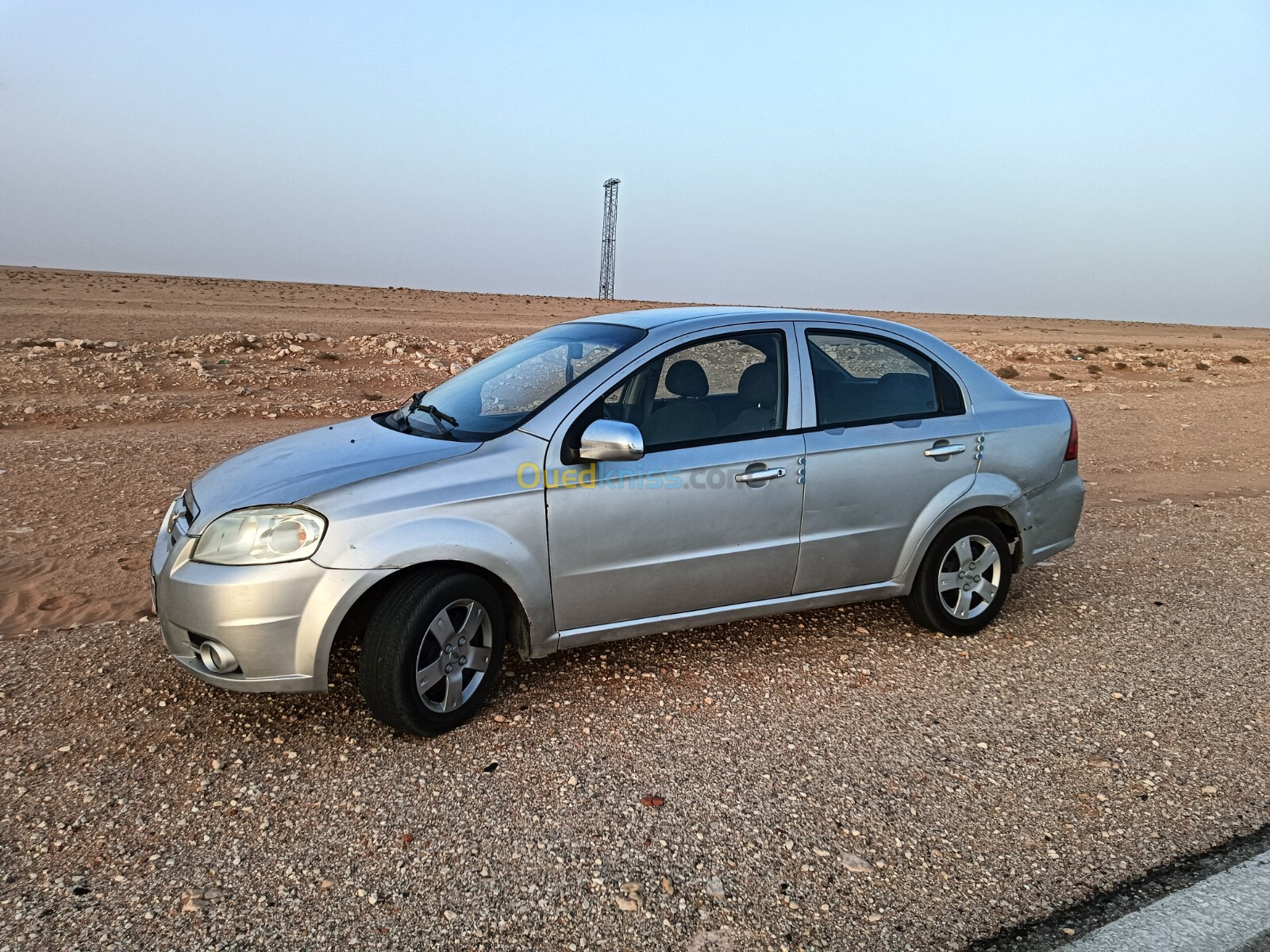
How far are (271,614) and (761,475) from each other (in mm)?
2157

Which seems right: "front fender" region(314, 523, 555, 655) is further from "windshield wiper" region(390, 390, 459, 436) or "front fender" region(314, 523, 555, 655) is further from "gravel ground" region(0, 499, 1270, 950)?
"windshield wiper" region(390, 390, 459, 436)

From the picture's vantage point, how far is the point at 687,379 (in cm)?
442

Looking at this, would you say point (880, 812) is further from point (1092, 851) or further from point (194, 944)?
point (194, 944)

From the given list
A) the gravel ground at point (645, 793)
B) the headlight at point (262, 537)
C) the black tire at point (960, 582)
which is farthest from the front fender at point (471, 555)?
the black tire at point (960, 582)

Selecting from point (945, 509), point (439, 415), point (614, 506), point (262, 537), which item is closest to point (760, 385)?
point (614, 506)

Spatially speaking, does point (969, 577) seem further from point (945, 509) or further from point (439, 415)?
point (439, 415)

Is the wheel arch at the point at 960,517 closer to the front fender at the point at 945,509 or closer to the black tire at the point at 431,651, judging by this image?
the front fender at the point at 945,509

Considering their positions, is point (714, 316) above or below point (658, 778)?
above

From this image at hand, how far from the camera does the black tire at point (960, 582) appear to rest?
4.90 m

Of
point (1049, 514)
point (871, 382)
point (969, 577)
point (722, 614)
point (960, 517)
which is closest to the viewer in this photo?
point (722, 614)

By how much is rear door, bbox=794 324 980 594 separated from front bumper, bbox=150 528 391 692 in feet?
6.90

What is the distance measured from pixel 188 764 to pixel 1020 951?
2.98 metres

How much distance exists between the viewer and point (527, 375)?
455cm

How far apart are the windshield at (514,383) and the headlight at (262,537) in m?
0.80
